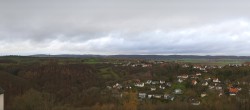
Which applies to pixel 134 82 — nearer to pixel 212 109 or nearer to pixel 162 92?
pixel 162 92

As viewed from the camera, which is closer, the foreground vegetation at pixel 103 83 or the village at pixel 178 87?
the foreground vegetation at pixel 103 83

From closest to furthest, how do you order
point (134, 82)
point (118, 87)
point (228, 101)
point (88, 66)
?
point (228, 101)
point (118, 87)
point (134, 82)
point (88, 66)

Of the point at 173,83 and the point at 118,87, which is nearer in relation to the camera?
the point at 118,87

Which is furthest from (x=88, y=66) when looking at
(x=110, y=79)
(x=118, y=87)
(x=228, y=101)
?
(x=228, y=101)

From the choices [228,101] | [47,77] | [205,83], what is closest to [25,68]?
[47,77]

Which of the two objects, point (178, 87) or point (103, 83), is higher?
point (103, 83)

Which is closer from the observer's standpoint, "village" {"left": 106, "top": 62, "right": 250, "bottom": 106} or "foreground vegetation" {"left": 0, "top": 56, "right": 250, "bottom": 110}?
"foreground vegetation" {"left": 0, "top": 56, "right": 250, "bottom": 110}

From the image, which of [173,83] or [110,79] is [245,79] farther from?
[110,79]

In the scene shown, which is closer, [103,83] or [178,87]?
[178,87]

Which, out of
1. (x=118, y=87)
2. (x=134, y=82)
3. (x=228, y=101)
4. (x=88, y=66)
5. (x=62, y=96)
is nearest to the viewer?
(x=228, y=101)
